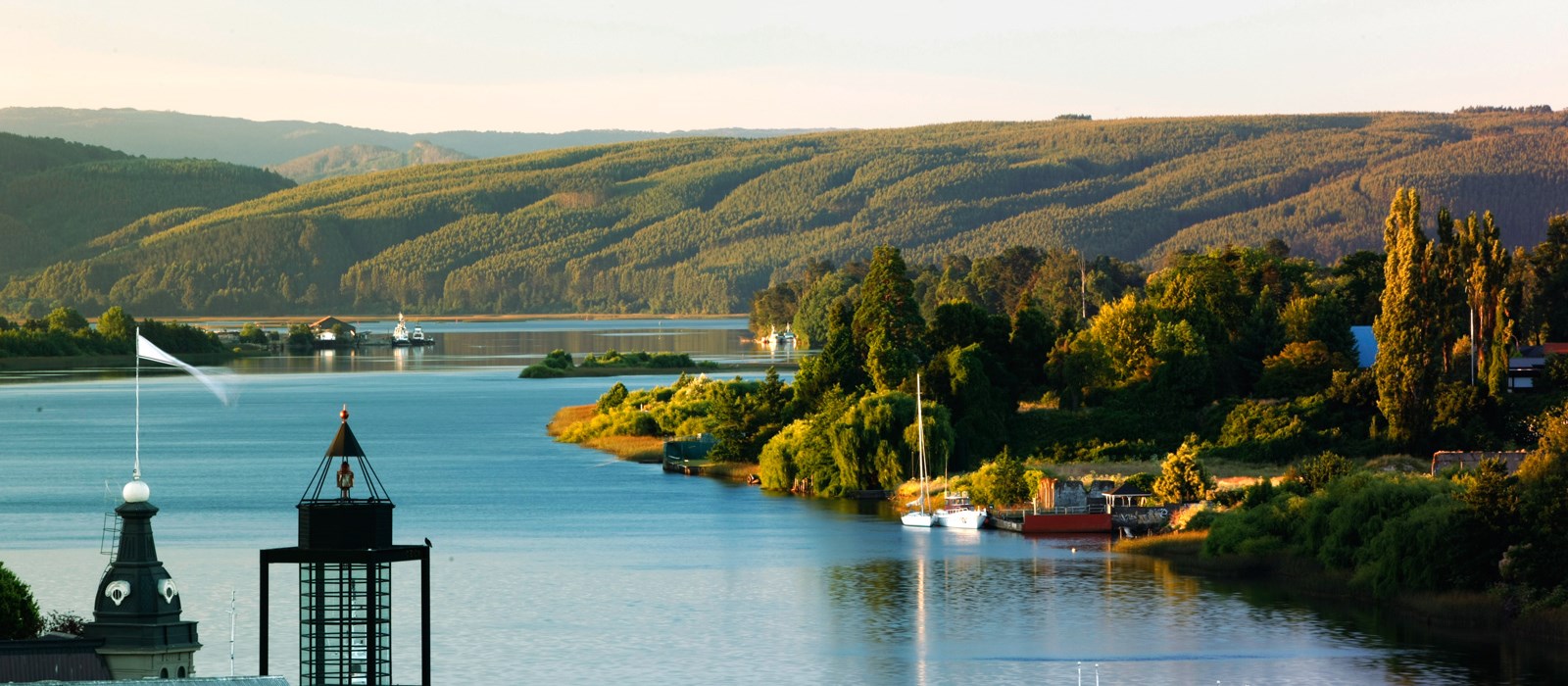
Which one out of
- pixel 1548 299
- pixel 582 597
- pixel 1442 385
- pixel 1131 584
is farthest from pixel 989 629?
pixel 1548 299

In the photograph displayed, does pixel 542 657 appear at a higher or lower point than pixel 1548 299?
lower

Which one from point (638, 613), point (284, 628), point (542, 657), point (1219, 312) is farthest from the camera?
point (1219, 312)

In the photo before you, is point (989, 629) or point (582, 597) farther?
point (582, 597)

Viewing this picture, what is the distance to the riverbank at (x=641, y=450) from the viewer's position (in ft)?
324

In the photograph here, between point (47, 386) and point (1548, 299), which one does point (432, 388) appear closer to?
point (47, 386)

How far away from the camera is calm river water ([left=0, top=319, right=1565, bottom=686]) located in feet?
160

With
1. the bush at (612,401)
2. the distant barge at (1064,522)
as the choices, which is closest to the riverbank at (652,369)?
the bush at (612,401)

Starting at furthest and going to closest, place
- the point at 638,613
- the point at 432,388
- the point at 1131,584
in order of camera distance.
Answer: the point at 432,388
the point at 1131,584
the point at 638,613

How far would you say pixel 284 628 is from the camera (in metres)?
53.4

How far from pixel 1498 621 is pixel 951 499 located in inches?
1130

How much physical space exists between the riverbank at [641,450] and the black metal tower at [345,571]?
69.9m

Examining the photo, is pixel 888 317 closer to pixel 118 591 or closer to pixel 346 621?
pixel 118 591

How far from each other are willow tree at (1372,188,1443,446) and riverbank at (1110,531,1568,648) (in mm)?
17378

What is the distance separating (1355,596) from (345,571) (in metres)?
37.0
